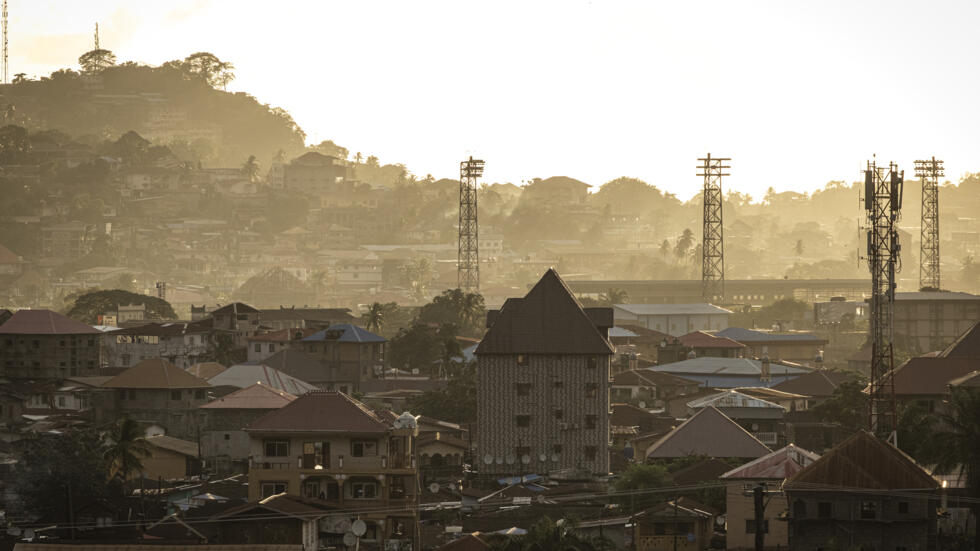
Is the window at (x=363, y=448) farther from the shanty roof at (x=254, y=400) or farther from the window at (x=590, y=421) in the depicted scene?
the shanty roof at (x=254, y=400)

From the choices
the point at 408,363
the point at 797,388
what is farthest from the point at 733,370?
the point at 408,363

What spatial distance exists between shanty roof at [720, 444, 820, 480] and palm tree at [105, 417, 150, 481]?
2277cm

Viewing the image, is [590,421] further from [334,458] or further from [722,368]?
[722,368]

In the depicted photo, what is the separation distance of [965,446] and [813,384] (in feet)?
127

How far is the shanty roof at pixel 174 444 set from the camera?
244 feet

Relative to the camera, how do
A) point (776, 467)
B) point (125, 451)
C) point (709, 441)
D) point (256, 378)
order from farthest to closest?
point (256, 378)
point (709, 441)
point (125, 451)
point (776, 467)

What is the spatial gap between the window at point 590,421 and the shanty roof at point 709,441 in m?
2.61

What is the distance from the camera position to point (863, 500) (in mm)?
54406

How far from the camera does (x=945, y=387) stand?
244ft

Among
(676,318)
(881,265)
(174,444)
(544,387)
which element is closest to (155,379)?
(174,444)

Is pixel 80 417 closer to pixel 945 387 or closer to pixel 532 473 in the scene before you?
pixel 532 473

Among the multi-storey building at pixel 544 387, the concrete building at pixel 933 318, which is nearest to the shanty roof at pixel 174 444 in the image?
the multi-storey building at pixel 544 387

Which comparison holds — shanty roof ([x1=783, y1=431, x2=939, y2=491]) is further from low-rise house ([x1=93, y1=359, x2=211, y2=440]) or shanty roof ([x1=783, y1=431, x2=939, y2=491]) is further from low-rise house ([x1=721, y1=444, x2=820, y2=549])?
low-rise house ([x1=93, y1=359, x2=211, y2=440])

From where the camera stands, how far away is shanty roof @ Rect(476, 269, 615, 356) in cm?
7550
